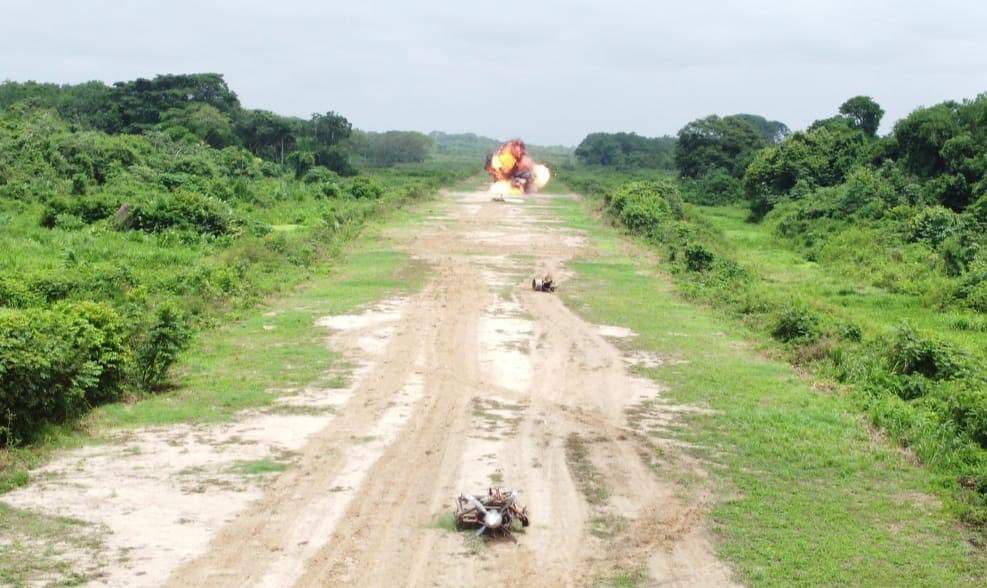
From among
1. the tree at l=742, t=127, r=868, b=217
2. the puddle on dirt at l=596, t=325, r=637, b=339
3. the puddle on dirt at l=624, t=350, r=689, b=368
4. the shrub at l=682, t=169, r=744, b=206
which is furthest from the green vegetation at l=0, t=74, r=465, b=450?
the tree at l=742, t=127, r=868, b=217

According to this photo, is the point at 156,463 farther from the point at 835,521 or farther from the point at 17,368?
the point at 835,521

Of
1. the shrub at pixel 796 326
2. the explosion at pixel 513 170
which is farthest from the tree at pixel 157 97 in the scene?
the shrub at pixel 796 326

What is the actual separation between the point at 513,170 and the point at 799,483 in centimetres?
6309

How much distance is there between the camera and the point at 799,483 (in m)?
14.4

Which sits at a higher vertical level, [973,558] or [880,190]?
[880,190]

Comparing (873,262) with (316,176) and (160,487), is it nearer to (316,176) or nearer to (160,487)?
(160,487)

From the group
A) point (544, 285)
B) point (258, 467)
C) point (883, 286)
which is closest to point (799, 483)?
point (258, 467)

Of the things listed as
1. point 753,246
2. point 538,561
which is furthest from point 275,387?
point 753,246

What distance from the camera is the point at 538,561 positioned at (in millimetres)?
11461

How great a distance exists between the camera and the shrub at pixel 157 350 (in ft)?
59.5

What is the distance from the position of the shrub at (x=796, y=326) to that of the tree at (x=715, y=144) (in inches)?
2323

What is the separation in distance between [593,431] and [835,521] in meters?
4.77

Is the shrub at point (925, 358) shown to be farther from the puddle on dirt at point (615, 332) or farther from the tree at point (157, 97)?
the tree at point (157, 97)

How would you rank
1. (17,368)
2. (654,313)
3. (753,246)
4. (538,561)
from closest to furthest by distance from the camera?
(538,561), (17,368), (654,313), (753,246)
